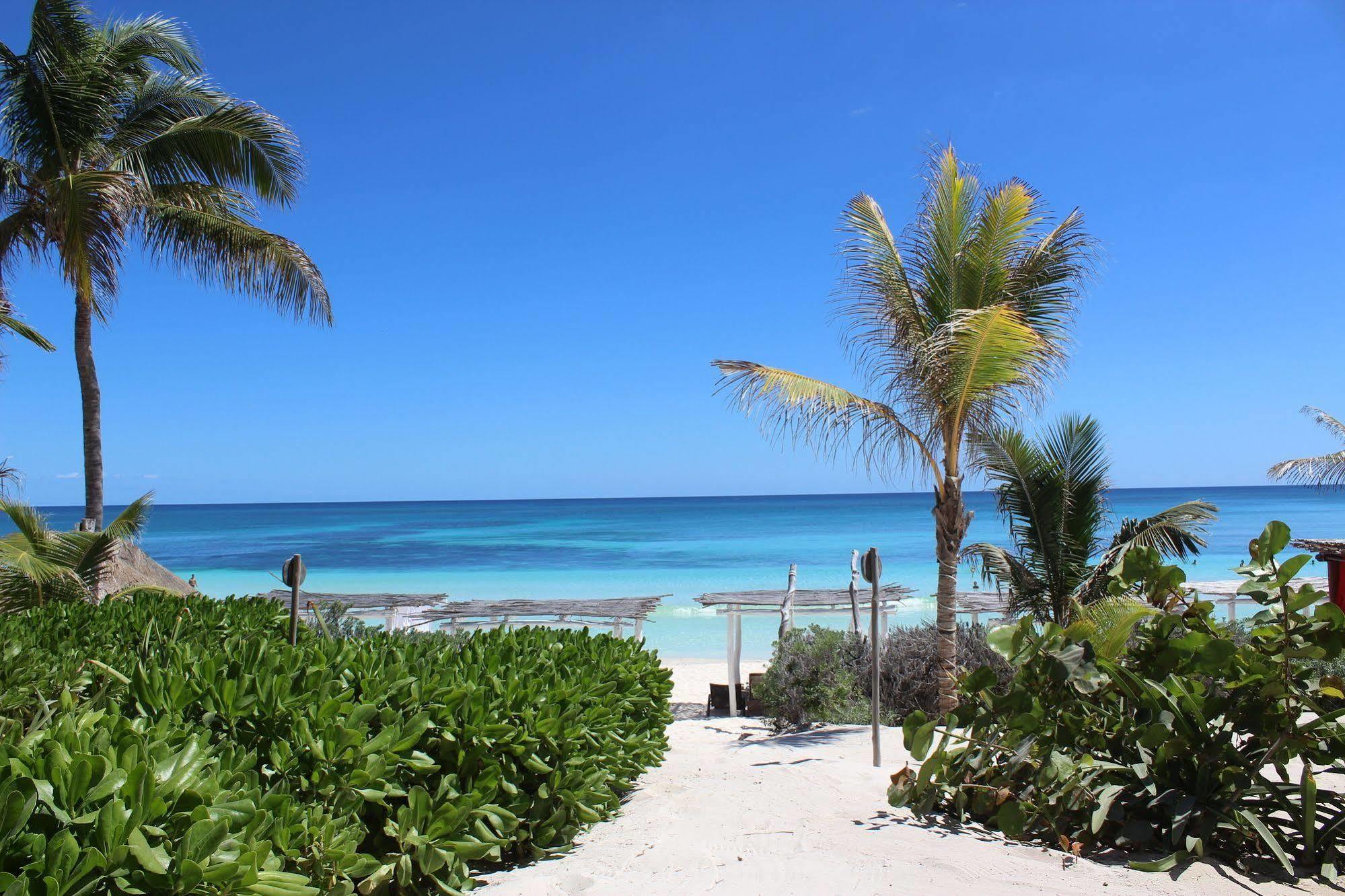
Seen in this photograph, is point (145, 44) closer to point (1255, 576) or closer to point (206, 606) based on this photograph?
point (206, 606)

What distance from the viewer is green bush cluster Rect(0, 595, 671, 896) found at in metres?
1.94

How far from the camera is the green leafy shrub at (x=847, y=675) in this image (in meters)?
9.37

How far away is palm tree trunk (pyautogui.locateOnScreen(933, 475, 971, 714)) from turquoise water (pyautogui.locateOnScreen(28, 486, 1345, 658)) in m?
11.1

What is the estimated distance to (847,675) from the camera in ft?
31.4

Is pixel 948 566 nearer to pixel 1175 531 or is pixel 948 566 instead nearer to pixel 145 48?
pixel 1175 531

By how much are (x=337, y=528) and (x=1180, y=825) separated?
258ft

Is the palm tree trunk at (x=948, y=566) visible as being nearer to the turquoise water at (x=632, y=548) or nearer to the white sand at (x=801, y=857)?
the white sand at (x=801, y=857)

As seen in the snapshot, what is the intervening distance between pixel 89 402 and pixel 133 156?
11.4ft

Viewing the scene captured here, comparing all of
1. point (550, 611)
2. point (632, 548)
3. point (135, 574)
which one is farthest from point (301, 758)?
point (632, 548)

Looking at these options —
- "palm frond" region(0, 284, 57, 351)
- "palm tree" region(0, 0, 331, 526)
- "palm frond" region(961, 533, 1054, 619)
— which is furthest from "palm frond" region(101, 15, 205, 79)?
"palm frond" region(961, 533, 1054, 619)

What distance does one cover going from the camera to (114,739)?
2264 mm

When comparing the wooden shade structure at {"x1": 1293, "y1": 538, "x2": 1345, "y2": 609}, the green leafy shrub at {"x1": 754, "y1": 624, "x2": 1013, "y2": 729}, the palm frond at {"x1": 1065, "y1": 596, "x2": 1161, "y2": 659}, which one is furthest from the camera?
the wooden shade structure at {"x1": 1293, "y1": 538, "x2": 1345, "y2": 609}

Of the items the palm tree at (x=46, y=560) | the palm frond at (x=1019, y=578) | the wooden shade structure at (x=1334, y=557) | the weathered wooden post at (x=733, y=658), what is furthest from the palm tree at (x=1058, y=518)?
the palm tree at (x=46, y=560)

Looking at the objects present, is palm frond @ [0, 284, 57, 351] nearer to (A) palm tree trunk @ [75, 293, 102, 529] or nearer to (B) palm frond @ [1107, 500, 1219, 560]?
(A) palm tree trunk @ [75, 293, 102, 529]
